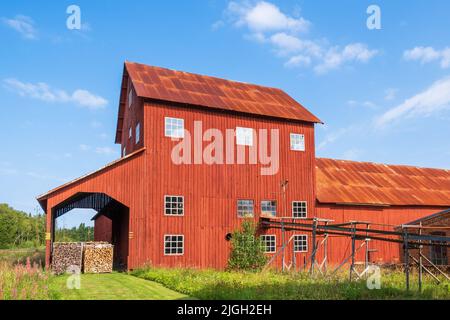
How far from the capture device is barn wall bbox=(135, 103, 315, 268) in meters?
23.6

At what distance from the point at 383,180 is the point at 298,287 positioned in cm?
2163

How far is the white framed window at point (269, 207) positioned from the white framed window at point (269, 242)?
4.34 ft

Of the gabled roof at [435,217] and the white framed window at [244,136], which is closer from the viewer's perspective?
the gabled roof at [435,217]

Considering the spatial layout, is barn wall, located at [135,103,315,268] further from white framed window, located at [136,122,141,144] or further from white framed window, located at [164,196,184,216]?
white framed window, located at [136,122,141,144]

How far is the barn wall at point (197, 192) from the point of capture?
77.4 feet

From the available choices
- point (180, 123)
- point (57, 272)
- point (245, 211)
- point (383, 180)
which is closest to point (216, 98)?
point (180, 123)

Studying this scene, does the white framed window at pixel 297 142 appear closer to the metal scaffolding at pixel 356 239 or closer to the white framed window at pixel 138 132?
the metal scaffolding at pixel 356 239

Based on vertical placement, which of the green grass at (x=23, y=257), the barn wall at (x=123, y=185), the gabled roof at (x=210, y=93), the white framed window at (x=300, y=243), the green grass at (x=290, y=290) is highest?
the gabled roof at (x=210, y=93)

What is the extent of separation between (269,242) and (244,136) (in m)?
6.58

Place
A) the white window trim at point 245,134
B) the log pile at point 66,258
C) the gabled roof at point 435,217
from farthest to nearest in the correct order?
the white window trim at point 245,134 < the gabled roof at point 435,217 < the log pile at point 66,258

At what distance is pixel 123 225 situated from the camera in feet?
89.4

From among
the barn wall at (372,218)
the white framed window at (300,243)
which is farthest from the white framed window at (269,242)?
the barn wall at (372,218)

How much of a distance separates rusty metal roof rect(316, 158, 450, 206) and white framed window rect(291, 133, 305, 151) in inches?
129
